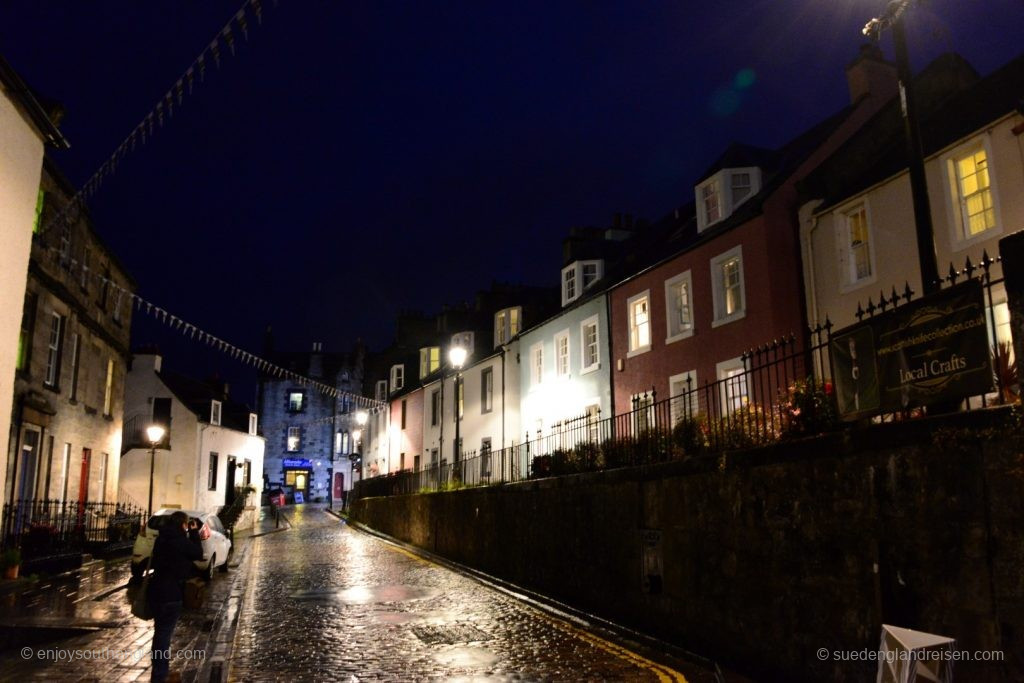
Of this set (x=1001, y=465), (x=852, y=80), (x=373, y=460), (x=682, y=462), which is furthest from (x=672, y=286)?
(x=373, y=460)

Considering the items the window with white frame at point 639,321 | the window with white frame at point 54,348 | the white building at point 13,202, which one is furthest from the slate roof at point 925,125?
the window with white frame at point 54,348

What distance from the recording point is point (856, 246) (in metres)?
16.7

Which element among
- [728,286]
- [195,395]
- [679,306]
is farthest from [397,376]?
[728,286]

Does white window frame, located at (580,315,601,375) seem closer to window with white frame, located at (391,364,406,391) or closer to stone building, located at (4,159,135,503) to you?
stone building, located at (4,159,135,503)

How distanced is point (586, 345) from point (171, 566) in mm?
18893

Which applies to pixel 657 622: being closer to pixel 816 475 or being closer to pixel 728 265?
pixel 816 475

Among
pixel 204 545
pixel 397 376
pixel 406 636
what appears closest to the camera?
pixel 406 636

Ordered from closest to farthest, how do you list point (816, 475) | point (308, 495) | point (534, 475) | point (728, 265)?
point (816, 475) < point (534, 475) < point (728, 265) < point (308, 495)

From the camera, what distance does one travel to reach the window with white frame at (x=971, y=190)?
1395cm

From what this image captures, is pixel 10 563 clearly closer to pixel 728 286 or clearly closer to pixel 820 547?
pixel 820 547

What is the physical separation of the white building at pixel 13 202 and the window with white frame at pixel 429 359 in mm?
28949

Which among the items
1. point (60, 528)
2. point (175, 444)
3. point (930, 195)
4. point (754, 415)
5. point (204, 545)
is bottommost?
point (204, 545)

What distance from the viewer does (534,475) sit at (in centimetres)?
1625

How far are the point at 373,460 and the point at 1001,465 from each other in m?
49.5
